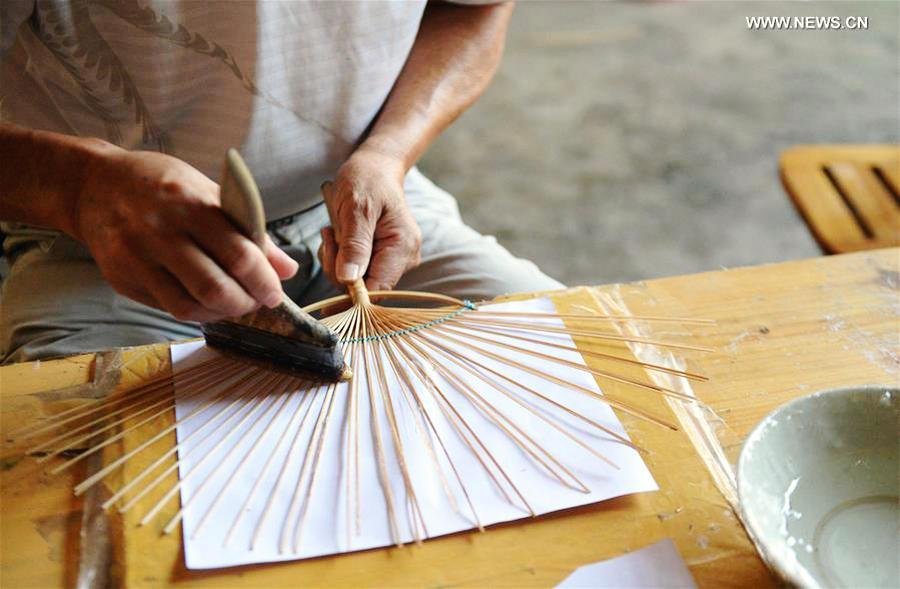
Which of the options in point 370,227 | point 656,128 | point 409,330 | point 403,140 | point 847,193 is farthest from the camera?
point 656,128

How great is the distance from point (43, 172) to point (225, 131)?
32 centimetres

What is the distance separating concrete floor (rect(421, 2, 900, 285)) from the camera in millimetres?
2578

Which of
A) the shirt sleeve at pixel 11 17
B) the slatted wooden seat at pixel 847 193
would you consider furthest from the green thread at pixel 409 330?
the slatted wooden seat at pixel 847 193

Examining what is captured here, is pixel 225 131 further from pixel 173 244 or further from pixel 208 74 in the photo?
pixel 173 244

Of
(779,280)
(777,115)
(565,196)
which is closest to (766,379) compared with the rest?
(779,280)

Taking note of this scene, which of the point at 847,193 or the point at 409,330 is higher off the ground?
the point at 847,193

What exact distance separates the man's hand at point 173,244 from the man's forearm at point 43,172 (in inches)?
1.8

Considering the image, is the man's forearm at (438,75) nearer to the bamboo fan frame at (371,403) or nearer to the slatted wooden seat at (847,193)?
the bamboo fan frame at (371,403)

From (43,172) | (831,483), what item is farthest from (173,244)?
(831,483)

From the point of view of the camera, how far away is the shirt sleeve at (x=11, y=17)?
1.01m

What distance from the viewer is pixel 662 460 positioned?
0.78m

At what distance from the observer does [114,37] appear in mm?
1078

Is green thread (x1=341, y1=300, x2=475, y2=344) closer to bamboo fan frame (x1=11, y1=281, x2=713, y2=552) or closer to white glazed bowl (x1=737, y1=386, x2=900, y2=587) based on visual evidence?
bamboo fan frame (x1=11, y1=281, x2=713, y2=552)
